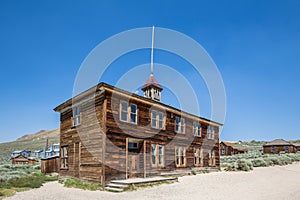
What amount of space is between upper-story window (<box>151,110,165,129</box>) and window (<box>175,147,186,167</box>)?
3.39 metres

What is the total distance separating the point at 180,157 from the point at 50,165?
12.9m

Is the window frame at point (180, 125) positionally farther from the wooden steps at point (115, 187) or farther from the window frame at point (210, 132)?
the wooden steps at point (115, 187)

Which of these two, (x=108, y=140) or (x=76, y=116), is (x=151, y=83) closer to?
(x=76, y=116)

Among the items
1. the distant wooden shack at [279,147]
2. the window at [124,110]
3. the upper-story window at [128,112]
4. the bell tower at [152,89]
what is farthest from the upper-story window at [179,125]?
the distant wooden shack at [279,147]

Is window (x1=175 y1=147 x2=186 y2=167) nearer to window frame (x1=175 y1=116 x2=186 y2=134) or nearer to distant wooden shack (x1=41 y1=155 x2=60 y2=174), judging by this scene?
window frame (x1=175 y1=116 x2=186 y2=134)

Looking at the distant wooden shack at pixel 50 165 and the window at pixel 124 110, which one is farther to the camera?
the distant wooden shack at pixel 50 165

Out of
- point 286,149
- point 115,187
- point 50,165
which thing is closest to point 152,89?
point 50,165

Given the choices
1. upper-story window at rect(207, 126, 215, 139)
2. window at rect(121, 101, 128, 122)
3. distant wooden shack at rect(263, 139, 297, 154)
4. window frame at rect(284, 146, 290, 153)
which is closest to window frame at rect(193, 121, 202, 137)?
upper-story window at rect(207, 126, 215, 139)

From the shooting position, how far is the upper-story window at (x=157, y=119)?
20.4 meters

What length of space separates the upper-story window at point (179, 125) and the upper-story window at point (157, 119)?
94.6 inches

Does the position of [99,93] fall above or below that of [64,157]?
above

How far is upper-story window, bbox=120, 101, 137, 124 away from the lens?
57.4 ft

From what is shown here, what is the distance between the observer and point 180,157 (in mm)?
23500

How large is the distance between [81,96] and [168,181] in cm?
859
